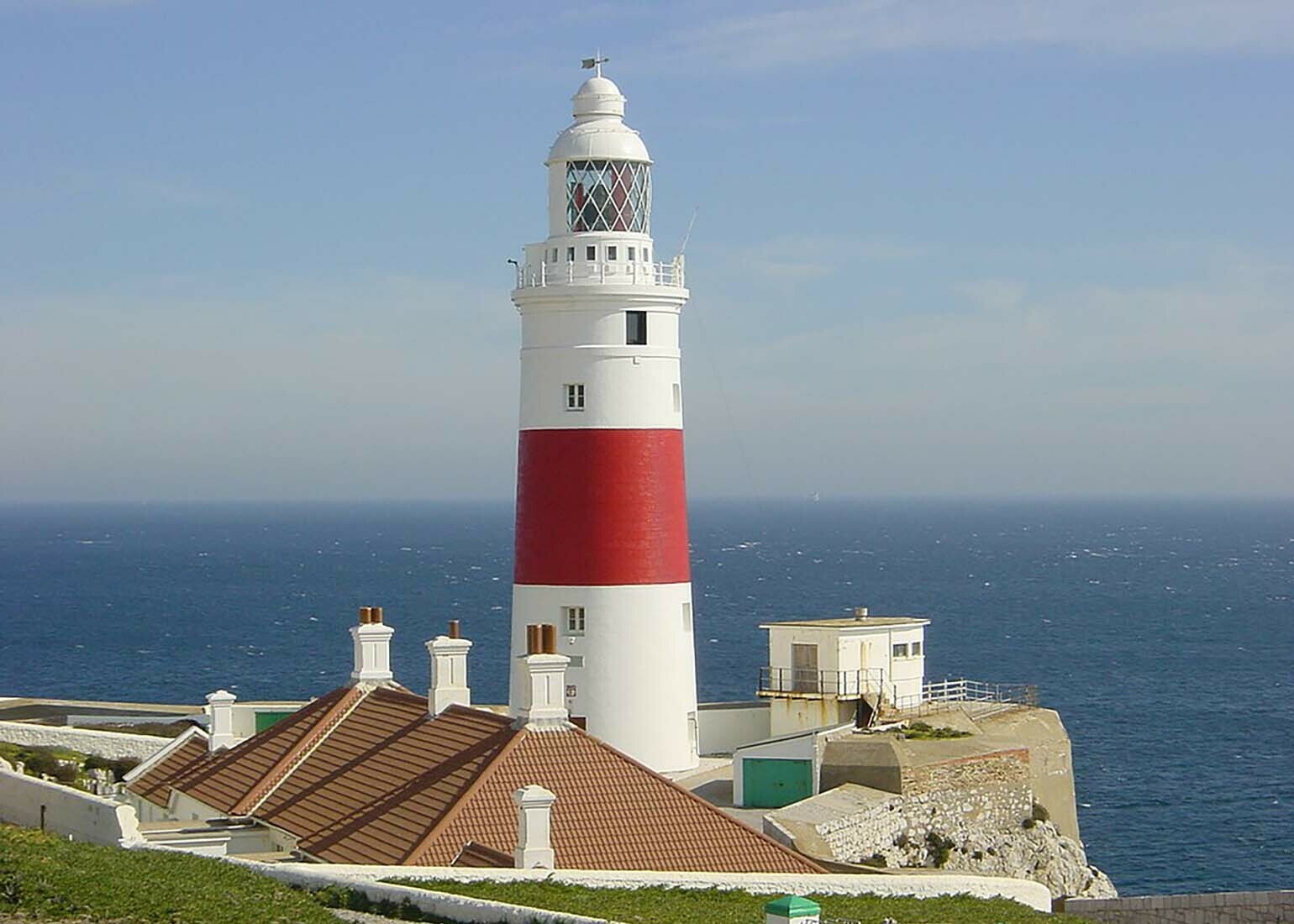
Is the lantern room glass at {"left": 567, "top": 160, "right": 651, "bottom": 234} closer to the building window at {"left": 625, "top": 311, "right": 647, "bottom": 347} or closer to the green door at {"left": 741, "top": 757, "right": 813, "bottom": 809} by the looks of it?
the building window at {"left": 625, "top": 311, "right": 647, "bottom": 347}

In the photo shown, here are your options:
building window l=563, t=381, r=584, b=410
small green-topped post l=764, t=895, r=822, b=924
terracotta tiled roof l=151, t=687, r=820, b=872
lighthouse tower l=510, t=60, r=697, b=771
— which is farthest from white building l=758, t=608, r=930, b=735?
small green-topped post l=764, t=895, r=822, b=924

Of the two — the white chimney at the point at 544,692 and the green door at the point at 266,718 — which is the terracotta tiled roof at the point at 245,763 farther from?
the green door at the point at 266,718

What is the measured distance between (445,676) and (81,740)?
1439cm

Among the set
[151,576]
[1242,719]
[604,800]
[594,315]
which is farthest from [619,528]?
[151,576]

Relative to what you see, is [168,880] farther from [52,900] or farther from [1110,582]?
[1110,582]

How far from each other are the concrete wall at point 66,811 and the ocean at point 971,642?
2478 cm

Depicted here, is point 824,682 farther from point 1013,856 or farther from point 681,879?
point 681,879

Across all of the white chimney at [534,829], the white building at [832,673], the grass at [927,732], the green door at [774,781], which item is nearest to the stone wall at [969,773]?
the grass at [927,732]

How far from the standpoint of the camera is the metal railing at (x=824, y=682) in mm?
36062

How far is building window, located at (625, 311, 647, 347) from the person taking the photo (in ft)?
97.2

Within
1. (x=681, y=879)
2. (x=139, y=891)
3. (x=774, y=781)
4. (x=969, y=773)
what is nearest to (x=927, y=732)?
(x=969, y=773)

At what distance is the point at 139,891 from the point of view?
17062mm

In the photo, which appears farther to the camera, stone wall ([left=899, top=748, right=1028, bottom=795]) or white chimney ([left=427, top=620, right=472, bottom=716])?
stone wall ([left=899, top=748, right=1028, bottom=795])

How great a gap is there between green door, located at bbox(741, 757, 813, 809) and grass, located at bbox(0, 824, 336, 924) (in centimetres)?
1377
